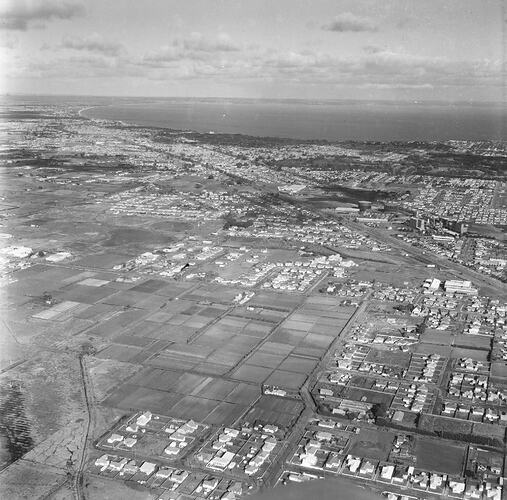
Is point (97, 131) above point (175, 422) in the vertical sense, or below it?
above

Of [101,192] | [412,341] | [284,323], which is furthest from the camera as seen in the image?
[101,192]

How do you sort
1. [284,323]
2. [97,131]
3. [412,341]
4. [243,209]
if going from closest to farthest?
1. [412,341]
2. [284,323]
3. [243,209]
4. [97,131]

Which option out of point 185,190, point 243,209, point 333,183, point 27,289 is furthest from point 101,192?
point 27,289

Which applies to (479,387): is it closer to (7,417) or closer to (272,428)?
(272,428)

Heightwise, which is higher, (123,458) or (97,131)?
(97,131)

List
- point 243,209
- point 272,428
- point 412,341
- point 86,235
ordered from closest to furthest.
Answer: point 272,428 < point 412,341 < point 86,235 < point 243,209

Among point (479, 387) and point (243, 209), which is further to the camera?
point (243, 209)

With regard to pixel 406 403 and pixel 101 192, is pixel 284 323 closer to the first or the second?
pixel 406 403

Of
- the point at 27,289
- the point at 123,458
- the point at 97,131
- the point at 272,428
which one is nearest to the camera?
the point at 123,458

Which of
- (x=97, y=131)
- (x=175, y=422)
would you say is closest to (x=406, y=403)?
(x=175, y=422)
